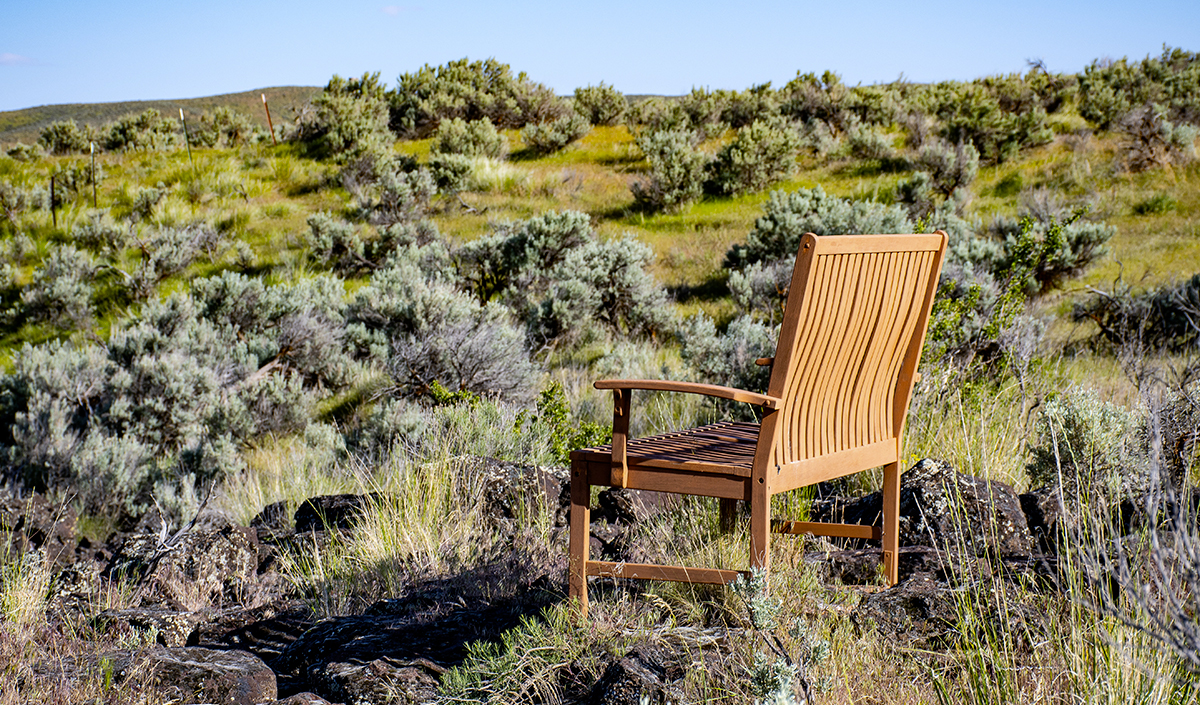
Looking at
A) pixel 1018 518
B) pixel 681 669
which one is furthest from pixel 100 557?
pixel 1018 518

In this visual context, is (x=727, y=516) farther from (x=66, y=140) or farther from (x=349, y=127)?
(x=66, y=140)

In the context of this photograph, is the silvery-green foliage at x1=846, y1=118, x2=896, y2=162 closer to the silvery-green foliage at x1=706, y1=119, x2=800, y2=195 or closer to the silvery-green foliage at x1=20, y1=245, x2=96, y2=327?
the silvery-green foliage at x1=706, y1=119, x2=800, y2=195

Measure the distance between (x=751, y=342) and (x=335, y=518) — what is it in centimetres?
374

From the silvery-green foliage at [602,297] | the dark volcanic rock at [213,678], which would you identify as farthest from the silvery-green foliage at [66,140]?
the dark volcanic rock at [213,678]

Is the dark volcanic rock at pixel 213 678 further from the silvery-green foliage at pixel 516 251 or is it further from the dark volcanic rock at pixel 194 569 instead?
the silvery-green foliage at pixel 516 251

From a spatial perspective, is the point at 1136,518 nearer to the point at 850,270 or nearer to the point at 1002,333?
A: the point at 850,270

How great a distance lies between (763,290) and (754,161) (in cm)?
499

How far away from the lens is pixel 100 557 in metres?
4.96

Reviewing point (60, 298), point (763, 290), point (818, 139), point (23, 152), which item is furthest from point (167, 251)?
point (23, 152)

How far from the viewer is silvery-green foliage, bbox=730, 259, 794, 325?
31.6 ft

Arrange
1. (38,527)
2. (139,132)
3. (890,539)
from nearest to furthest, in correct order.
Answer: (890,539) → (38,527) → (139,132)

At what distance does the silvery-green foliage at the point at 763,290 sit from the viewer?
9641 millimetres

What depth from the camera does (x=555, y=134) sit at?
17562 mm

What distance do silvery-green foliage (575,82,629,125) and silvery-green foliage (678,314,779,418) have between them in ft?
44.1
